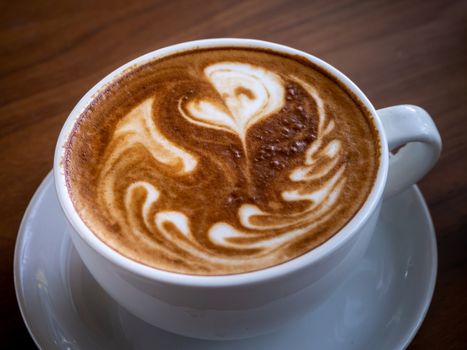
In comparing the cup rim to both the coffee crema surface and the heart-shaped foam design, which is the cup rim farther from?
the heart-shaped foam design

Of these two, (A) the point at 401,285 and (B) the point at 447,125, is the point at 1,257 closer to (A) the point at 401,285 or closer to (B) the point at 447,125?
(A) the point at 401,285

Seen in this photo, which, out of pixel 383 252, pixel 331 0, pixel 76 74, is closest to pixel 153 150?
pixel 383 252

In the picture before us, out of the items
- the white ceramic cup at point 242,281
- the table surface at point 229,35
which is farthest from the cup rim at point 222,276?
the table surface at point 229,35

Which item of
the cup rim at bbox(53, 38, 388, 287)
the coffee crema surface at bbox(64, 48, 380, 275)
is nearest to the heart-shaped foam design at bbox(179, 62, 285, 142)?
the coffee crema surface at bbox(64, 48, 380, 275)

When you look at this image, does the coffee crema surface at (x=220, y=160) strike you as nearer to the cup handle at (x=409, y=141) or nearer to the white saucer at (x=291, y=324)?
the cup handle at (x=409, y=141)

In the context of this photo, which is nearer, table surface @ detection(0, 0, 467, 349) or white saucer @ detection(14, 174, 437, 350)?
white saucer @ detection(14, 174, 437, 350)

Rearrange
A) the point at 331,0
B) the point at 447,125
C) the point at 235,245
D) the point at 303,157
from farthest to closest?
the point at 331,0 → the point at 447,125 → the point at 303,157 → the point at 235,245
